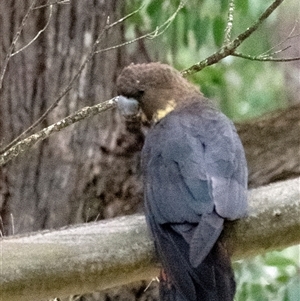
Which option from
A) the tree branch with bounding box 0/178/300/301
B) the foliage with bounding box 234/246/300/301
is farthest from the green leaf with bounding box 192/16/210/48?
the tree branch with bounding box 0/178/300/301

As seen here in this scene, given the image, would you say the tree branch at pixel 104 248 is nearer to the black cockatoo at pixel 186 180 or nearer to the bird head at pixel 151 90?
the black cockatoo at pixel 186 180

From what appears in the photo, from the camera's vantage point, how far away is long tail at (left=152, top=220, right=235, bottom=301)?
1351 millimetres

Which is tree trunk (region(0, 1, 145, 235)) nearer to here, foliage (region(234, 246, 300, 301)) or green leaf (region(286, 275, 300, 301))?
foliage (region(234, 246, 300, 301))

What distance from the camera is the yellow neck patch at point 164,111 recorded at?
184 centimetres

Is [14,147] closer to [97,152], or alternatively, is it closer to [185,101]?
[185,101]

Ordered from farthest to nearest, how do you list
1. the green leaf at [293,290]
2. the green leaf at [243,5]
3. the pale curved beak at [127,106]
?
the green leaf at [243,5] → the green leaf at [293,290] → the pale curved beak at [127,106]

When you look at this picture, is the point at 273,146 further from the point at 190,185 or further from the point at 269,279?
the point at 190,185

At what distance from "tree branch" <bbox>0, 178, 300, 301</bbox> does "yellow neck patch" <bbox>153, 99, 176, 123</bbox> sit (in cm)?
38

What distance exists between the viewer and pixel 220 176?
152cm

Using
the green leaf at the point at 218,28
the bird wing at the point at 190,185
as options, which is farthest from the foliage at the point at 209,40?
the bird wing at the point at 190,185

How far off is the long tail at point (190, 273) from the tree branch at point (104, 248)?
0.15 ft

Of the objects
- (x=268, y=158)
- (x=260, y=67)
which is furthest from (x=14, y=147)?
(x=260, y=67)

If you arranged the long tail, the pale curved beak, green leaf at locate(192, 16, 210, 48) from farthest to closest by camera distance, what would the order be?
1. green leaf at locate(192, 16, 210, 48)
2. the pale curved beak
3. the long tail

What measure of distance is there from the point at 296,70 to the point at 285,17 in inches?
12.7
